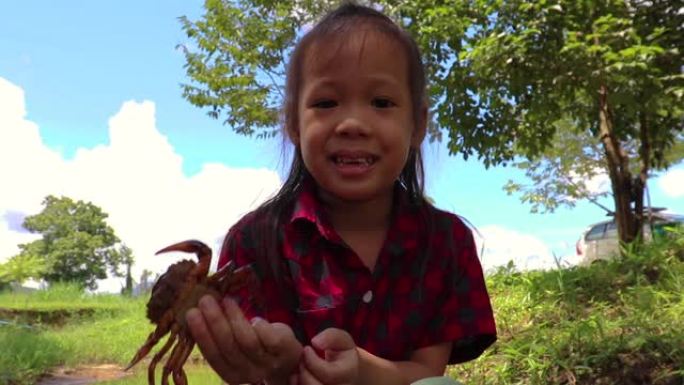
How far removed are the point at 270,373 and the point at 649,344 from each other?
82.0 inches

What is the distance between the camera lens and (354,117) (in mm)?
1688

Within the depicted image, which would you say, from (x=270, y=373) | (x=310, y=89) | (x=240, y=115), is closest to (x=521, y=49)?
(x=310, y=89)

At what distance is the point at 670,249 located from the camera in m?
4.94

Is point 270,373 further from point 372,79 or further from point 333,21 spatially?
point 333,21

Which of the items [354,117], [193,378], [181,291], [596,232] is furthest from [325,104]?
[596,232]

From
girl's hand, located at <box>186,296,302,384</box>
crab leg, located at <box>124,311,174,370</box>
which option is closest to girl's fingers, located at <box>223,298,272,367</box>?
girl's hand, located at <box>186,296,302,384</box>

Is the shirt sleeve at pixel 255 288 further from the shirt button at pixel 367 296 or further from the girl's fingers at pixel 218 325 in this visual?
the girl's fingers at pixel 218 325

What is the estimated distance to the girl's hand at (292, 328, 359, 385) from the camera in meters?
1.48

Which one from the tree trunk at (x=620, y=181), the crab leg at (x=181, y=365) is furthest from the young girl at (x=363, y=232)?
the tree trunk at (x=620, y=181)

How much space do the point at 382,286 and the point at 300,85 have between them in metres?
0.56

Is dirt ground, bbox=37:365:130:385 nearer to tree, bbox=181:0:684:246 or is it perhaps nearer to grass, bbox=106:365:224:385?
grass, bbox=106:365:224:385

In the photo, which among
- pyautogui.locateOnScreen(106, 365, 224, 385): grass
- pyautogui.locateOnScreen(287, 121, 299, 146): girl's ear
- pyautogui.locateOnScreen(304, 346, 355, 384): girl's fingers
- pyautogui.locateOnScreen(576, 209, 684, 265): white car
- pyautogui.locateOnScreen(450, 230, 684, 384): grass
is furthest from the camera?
pyautogui.locateOnScreen(576, 209, 684, 265): white car

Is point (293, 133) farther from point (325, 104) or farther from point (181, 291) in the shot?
point (181, 291)

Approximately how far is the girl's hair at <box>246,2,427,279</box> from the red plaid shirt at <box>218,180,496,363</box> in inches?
1.2
